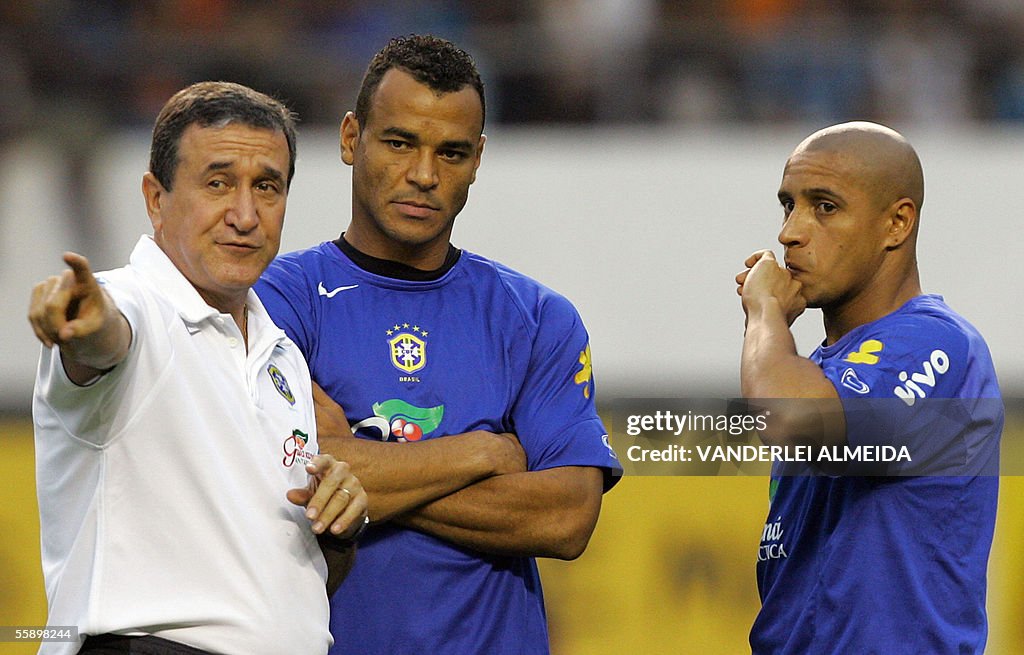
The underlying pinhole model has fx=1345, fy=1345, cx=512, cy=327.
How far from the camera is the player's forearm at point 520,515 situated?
3357 millimetres

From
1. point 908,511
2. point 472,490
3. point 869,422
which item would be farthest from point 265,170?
point 908,511

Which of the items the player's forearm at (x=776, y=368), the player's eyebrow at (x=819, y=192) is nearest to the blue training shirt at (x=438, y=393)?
the player's forearm at (x=776, y=368)

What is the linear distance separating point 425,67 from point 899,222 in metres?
1.34

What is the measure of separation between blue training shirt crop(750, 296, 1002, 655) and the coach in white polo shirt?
124 centimetres

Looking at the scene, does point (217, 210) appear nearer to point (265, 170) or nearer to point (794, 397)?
point (265, 170)

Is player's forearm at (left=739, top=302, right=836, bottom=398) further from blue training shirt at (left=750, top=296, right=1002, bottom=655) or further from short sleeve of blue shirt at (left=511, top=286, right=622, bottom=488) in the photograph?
short sleeve of blue shirt at (left=511, top=286, right=622, bottom=488)

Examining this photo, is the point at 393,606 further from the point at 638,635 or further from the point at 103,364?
the point at 638,635

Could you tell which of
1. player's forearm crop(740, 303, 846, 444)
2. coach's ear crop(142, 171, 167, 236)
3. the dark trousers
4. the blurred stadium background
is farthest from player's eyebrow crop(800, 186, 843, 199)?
the blurred stadium background

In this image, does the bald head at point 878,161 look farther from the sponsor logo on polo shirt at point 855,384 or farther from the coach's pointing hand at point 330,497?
the coach's pointing hand at point 330,497

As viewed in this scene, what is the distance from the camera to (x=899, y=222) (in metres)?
3.58

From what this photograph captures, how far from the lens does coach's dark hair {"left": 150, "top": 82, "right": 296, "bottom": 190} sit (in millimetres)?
2980

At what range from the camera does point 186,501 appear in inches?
106

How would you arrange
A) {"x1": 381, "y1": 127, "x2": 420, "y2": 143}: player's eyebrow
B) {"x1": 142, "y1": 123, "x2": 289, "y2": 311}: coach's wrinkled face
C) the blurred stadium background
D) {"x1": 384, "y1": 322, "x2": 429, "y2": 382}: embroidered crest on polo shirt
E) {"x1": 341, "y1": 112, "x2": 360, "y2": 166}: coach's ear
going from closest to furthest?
1. {"x1": 142, "y1": 123, "x2": 289, "y2": 311}: coach's wrinkled face
2. {"x1": 384, "y1": 322, "x2": 429, "y2": 382}: embroidered crest on polo shirt
3. {"x1": 381, "y1": 127, "x2": 420, "y2": 143}: player's eyebrow
4. {"x1": 341, "y1": 112, "x2": 360, "y2": 166}: coach's ear
5. the blurred stadium background

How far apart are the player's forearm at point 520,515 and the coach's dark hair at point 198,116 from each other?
1025 millimetres
